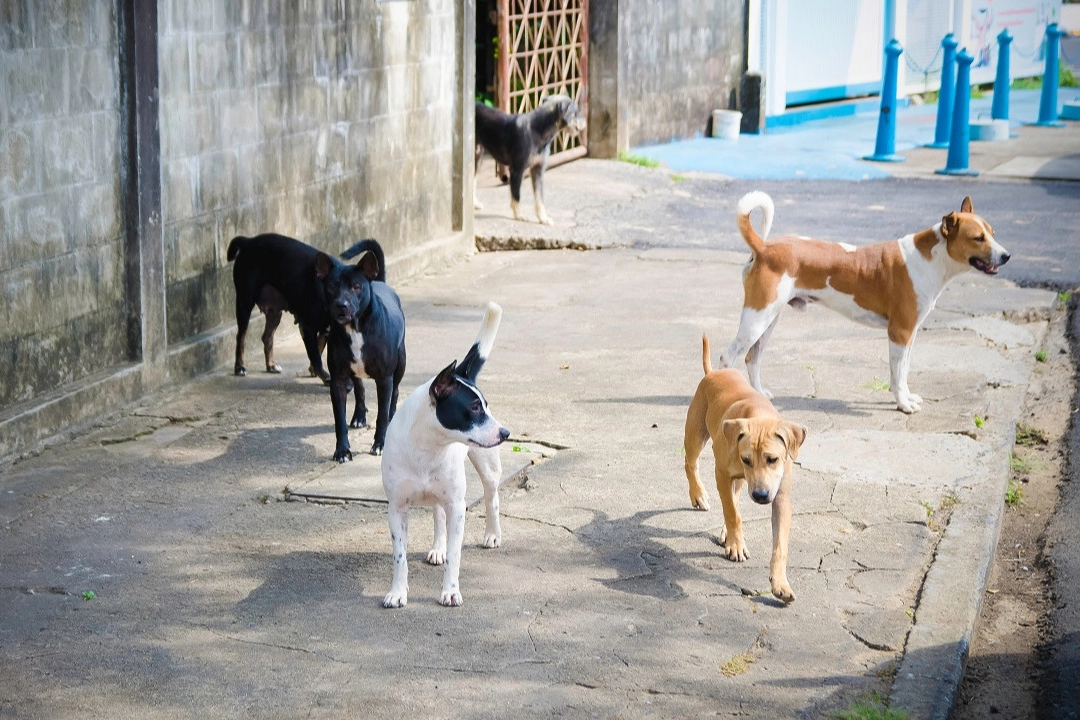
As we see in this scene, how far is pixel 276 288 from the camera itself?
8.16 m

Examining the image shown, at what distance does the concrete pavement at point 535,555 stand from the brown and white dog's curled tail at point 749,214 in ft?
3.09

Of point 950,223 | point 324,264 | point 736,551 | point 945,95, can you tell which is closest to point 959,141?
point 945,95

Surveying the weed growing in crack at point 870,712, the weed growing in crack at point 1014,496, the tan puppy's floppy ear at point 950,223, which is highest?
the tan puppy's floppy ear at point 950,223

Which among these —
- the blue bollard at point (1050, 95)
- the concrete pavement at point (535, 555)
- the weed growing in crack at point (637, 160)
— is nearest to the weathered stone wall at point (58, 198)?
the concrete pavement at point (535, 555)

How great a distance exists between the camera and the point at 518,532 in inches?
236

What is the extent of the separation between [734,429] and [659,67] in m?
13.8

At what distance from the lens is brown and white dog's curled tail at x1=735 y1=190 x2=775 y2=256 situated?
7.66 meters

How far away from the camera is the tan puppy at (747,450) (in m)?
5.10

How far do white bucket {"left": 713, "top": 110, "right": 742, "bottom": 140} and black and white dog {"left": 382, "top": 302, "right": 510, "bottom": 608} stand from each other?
15.0 meters

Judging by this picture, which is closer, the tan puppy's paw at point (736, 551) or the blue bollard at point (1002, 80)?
the tan puppy's paw at point (736, 551)

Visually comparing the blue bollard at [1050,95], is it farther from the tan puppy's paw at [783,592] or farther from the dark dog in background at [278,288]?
the tan puppy's paw at [783,592]

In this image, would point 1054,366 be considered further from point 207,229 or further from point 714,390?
point 207,229

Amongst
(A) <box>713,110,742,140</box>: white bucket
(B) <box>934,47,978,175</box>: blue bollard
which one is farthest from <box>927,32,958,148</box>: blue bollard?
(A) <box>713,110,742,140</box>: white bucket

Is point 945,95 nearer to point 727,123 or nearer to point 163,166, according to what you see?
point 727,123
